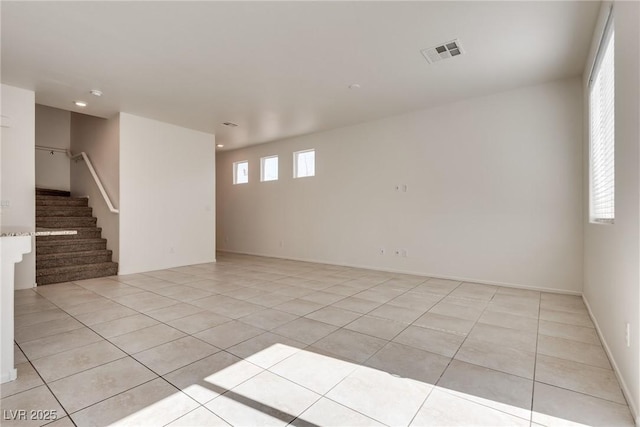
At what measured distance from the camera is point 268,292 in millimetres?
4180

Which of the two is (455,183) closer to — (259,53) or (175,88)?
(259,53)

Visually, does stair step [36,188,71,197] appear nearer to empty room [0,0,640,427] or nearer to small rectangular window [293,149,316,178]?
empty room [0,0,640,427]

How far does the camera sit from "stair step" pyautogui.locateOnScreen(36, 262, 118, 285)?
4.66 m

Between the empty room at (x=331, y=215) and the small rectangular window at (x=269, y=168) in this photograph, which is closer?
the empty room at (x=331, y=215)

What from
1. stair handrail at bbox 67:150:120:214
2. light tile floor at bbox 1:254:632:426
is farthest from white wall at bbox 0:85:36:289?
stair handrail at bbox 67:150:120:214

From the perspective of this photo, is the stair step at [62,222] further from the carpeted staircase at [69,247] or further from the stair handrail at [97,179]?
the stair handrail at [97,179]

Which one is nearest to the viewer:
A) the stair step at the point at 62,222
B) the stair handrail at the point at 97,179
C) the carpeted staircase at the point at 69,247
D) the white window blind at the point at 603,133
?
the white window blind at the point at 603,133

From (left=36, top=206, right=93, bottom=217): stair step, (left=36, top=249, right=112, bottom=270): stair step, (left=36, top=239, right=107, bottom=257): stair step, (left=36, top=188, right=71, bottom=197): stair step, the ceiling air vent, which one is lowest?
(left=36, top=249, right=112, bottom=270): stair step

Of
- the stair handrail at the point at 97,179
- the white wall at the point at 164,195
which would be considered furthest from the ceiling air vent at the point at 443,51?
the stair handrail at the point at 97,179

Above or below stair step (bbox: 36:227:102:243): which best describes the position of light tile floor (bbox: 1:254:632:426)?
below

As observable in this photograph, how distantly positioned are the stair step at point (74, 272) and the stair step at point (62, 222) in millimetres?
1149

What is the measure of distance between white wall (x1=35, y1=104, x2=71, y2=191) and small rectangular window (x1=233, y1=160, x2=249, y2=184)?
12.8ft

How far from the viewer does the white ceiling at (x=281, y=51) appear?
270 cm

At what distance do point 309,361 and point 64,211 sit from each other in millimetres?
6288
